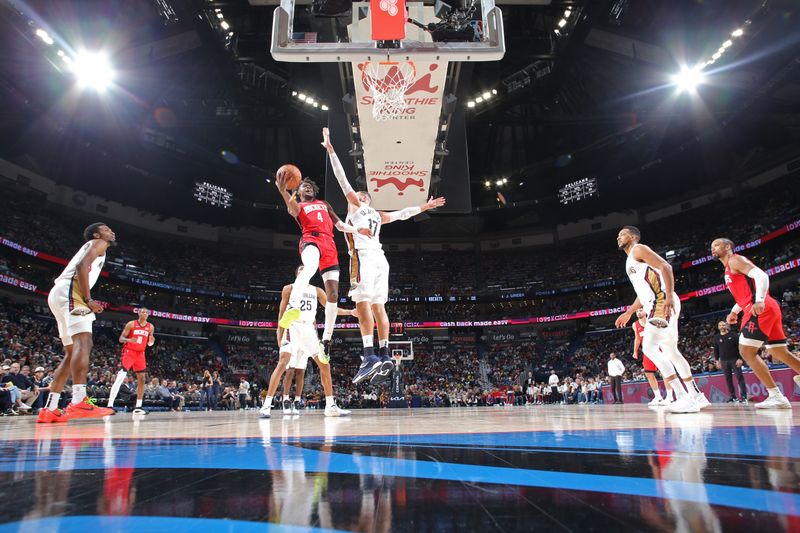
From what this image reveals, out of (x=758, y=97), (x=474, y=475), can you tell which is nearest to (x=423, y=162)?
(x=474, y=475)

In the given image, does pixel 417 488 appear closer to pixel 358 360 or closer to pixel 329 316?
pixel 329 316

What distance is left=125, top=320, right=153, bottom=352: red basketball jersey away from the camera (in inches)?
336

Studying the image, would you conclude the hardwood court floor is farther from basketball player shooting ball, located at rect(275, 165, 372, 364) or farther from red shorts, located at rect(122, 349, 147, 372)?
red shorts, located at rect(122, 349, 147, 372)

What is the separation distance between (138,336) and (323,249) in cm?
533

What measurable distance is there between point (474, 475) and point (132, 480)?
3.07 ft

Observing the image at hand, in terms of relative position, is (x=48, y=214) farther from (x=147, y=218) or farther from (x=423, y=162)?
(x=423, y=162)

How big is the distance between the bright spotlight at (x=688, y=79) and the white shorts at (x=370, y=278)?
60.9 feet

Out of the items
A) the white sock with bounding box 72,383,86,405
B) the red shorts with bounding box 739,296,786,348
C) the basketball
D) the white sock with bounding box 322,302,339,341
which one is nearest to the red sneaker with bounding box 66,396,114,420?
the white sock with bounding box 72,383,86,405

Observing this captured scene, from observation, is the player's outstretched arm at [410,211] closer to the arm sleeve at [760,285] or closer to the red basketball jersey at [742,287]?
the arm sleeve at [760,285]

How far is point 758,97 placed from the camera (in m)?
18.8

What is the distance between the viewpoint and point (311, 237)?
520 cm

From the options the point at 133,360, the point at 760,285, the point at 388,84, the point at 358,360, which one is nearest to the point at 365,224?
the point at 388,84

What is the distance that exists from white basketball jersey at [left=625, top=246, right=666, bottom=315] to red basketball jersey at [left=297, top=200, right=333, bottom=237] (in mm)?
3476

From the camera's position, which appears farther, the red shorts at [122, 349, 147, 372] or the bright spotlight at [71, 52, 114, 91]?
the bright spotlight at [71, 52, 114, 91]
